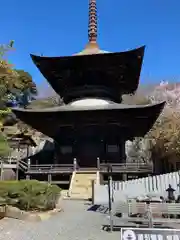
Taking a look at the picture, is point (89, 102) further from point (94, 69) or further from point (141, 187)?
point (141, 187)

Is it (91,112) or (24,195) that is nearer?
(24,195)

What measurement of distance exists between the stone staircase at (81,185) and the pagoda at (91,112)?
11.5ft

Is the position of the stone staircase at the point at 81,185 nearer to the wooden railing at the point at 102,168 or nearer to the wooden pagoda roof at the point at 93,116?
the wooden railing at the point at 102,168

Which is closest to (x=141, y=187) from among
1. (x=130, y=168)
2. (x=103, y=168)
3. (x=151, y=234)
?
(x=130, y=168)

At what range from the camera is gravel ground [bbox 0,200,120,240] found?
27.4 feet

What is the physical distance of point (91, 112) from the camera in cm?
2519

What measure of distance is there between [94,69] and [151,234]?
24291mm

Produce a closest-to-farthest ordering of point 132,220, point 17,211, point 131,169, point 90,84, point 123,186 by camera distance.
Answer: point 132,220
point 17,211
point 123,186
point 131,169
point 90,84

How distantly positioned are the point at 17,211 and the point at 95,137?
1644 cm

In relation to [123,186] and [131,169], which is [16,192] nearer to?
[123,186]

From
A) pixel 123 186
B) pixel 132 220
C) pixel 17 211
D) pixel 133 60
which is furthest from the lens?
pixel 133 60

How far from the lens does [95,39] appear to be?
1324 inches

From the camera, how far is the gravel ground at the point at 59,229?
27.4 ft

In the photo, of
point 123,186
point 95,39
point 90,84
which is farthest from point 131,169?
point 95,39
